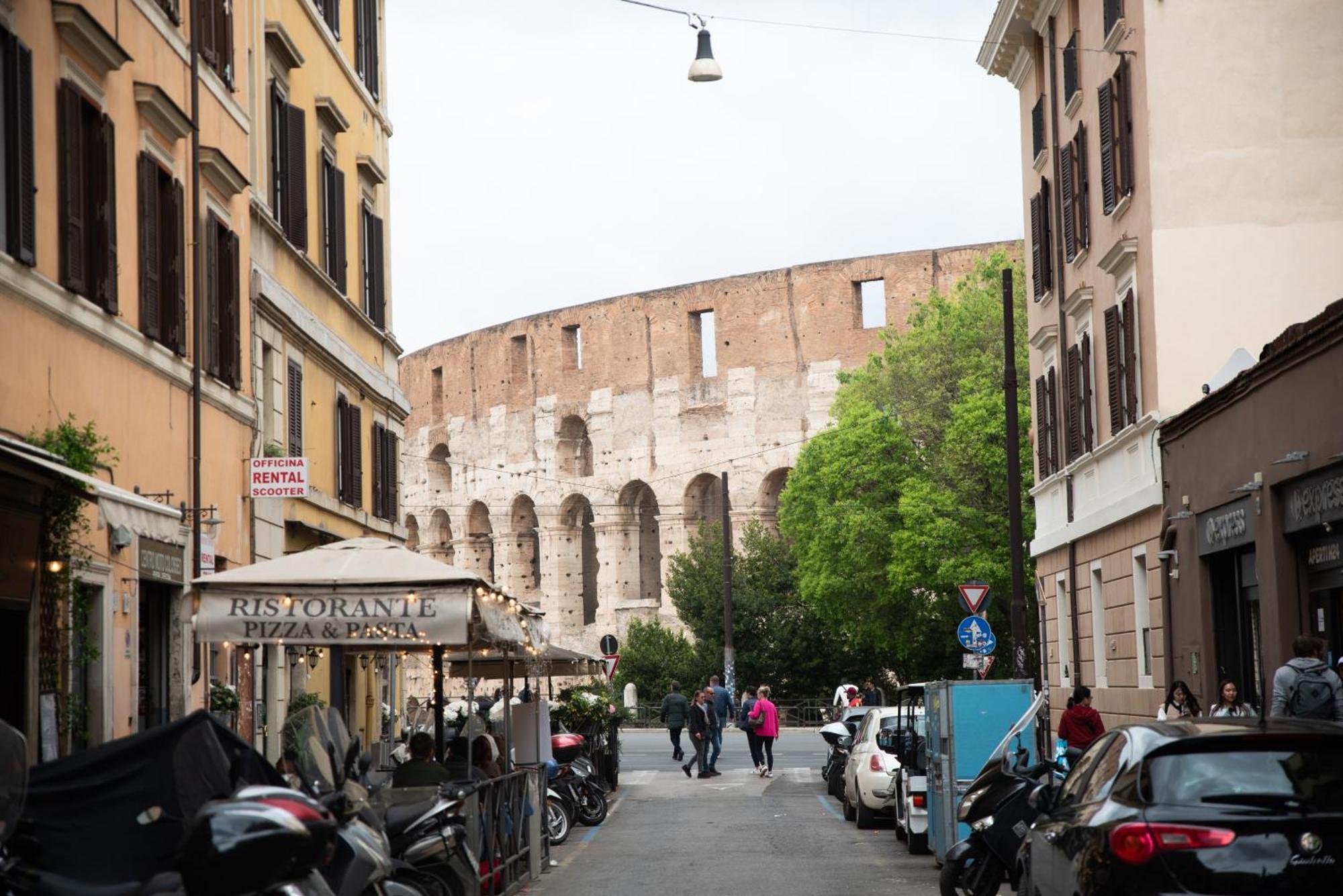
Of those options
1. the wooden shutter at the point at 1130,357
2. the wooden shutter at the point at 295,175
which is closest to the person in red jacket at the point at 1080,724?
the wooden shutter at the point at 1130,357

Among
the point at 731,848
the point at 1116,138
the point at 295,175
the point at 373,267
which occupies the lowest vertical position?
the point at 731,848

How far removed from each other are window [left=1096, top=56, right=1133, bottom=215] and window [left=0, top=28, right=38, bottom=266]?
557 inches

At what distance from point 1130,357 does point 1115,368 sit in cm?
88

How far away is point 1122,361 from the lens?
23.9 meters

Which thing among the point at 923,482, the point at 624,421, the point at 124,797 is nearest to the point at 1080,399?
the point at 923,482

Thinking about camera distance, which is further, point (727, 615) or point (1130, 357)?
point (727, 615)

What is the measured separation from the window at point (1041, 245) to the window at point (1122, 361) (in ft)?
14.7

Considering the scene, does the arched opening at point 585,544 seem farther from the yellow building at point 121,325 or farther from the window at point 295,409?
the yellow building at point 121,325

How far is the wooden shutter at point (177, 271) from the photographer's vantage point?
55.5ft

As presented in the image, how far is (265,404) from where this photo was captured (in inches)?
853

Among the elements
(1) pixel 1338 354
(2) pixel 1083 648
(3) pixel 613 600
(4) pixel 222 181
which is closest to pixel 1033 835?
(1) pixel 1338 354

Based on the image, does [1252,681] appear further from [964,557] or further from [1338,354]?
[964,557]

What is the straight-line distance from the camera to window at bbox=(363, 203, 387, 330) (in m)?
27.9

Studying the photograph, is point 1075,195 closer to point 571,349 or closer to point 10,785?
point 10,785
